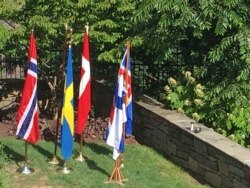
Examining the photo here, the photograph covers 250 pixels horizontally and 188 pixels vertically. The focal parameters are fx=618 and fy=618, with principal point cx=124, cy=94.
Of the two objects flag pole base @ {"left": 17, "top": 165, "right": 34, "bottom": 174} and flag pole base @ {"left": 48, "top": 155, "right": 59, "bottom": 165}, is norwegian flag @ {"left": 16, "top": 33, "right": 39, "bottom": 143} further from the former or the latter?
flag pole base @ {"left": 48, "top": 155, "right": 59, "bottom": 165}

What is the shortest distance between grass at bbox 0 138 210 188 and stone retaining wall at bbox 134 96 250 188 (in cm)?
17

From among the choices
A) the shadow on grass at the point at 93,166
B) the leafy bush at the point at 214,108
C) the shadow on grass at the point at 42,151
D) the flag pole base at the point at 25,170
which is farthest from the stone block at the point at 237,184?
the shadow on grass at the point at 42,151

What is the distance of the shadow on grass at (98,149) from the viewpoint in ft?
31.0

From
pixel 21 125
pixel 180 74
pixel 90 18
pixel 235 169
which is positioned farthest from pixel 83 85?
pixel 180 74

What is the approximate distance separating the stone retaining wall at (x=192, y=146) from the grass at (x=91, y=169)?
6.7 inches

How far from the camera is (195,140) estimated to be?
844 centimetres

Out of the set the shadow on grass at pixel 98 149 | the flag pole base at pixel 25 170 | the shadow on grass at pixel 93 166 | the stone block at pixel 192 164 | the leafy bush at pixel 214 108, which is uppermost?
the leafy bush at pixel 214 108

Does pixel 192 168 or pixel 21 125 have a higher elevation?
pixel 21 125

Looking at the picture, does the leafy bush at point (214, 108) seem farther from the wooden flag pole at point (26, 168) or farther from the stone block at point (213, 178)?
the wooden flag pole at point (26, 168)

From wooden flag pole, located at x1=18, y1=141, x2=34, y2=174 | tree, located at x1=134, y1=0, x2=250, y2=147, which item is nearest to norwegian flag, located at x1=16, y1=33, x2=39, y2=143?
wooden flag pole, located at x1=18, y1=141, x2=34, y2=174

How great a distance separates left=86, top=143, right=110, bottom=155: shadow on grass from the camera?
9.45 m

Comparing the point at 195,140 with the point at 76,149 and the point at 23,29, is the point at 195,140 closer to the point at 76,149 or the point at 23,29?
the point at 76,149

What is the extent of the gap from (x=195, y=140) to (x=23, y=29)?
349 centimetres

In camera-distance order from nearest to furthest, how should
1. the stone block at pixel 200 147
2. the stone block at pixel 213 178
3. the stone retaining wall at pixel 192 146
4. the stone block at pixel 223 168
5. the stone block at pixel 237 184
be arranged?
the stone block at pixel 237 184
the stone retaining wall at pixel 192 146
the stone block at pixel 223 168
the stone block at pixel 213 178
the stone block at pixel 200 147
